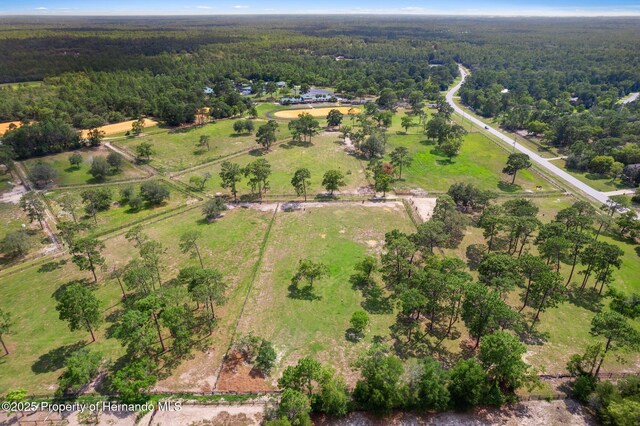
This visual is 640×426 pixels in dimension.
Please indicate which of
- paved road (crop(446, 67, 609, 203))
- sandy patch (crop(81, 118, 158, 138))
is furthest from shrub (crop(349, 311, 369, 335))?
sandy patch (crop(81, 118, 158, 138))

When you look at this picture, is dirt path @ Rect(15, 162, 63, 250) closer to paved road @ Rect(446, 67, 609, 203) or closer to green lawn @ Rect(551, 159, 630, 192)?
paved road @ Rect(446, 67, 609, 203)

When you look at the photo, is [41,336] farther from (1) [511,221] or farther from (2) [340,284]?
(1) [511,221]

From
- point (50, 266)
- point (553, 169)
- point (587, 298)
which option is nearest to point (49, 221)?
point (50, 266)

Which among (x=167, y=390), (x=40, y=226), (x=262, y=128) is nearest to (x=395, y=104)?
(x=262, y=128)

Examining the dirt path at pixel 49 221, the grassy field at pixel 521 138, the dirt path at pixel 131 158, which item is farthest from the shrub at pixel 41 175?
the grassy field at pixel 521 138

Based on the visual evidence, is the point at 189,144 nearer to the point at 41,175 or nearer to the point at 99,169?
the point at 99,169

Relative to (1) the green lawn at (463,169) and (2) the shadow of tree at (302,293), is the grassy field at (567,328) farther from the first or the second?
(1) the green lawn at (463,169)

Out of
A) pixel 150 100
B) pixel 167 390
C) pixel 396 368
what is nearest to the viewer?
pixel 396 368
